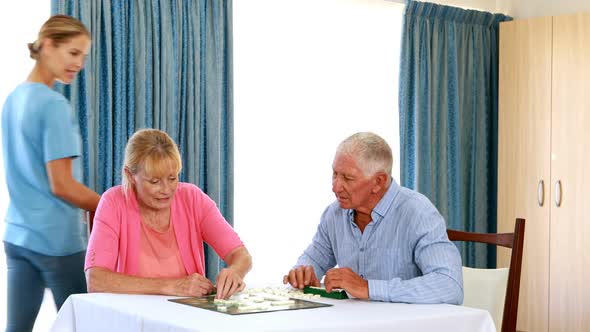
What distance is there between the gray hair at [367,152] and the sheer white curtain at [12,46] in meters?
1.81

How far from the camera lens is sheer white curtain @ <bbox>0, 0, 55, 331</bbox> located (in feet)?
12.5

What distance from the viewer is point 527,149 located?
5230 millimetres

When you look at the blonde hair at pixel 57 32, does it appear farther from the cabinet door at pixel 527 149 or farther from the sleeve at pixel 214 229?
the cabinet door at pixel 527 149

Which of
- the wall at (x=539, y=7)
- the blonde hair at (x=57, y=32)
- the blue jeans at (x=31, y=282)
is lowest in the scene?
the blue jeans at (x=31, y=282)

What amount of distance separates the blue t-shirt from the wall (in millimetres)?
3638

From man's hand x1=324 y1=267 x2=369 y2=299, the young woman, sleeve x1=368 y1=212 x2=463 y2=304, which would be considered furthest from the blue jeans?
sleeve x1=368 y1=212 x2=463 y2=304

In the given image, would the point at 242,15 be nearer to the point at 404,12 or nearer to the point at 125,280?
the point at 404,12

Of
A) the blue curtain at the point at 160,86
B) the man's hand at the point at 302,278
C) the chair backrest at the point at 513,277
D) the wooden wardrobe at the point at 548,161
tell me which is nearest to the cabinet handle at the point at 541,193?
the wooden wardrobe at the point at 548,161

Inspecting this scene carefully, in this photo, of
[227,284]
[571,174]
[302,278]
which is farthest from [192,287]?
[571,174]

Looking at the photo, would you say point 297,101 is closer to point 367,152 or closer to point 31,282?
point 367,152

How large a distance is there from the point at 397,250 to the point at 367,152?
1.03 feet

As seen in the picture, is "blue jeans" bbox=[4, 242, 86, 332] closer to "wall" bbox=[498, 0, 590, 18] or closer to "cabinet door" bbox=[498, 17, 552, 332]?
"cabinet door" bbox=[498, 17, 552, 332]

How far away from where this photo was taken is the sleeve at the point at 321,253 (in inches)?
115

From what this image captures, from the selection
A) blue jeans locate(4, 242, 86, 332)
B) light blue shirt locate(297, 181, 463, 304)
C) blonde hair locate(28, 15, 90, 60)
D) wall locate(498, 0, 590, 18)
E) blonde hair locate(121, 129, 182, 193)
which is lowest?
blue jeans locate(4, 242, 86, 332)
